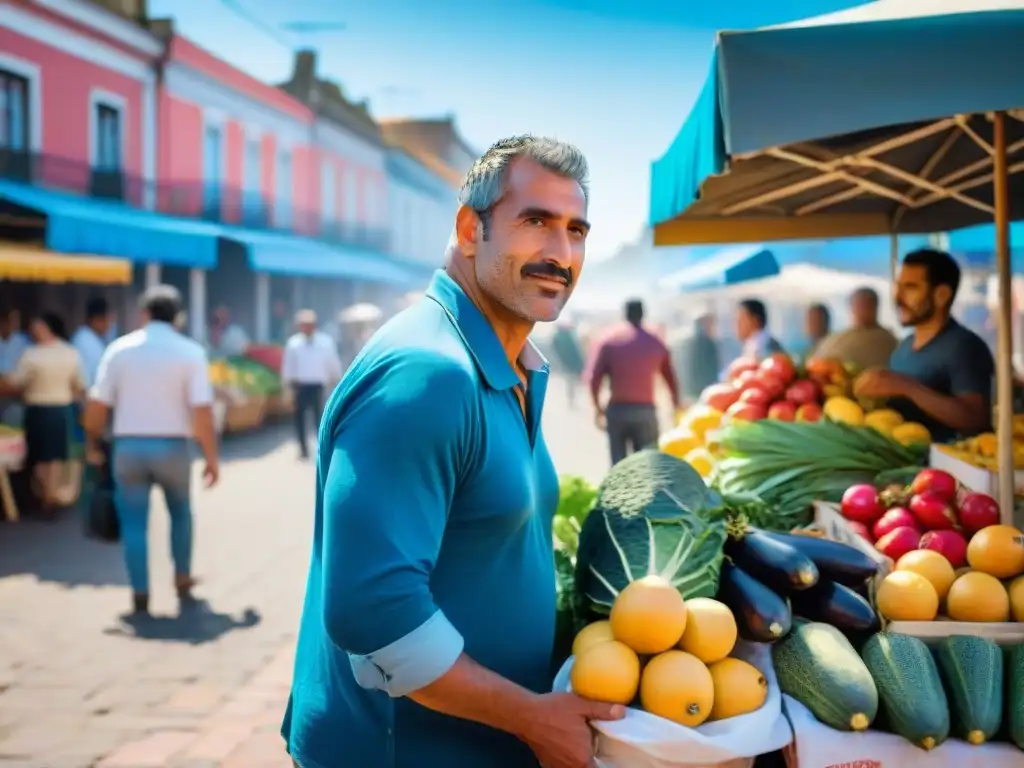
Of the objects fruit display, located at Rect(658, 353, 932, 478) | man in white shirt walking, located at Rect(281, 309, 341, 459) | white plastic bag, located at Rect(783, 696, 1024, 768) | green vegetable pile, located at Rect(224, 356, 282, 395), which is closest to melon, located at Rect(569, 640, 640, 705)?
white plastic bag, located at Rect(783, 696, 1024, 768)

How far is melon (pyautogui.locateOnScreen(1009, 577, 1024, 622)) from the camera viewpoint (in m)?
2.62

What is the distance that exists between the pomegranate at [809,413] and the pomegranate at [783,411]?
40mm

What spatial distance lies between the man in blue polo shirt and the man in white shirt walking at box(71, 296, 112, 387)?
8.42 m

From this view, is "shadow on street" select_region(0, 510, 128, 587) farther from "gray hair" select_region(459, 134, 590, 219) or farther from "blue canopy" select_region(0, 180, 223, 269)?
"gray hair" select_region(459, 134, 590, 219)

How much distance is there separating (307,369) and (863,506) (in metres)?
10.00

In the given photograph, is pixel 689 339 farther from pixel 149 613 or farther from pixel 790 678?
pixel 790 678

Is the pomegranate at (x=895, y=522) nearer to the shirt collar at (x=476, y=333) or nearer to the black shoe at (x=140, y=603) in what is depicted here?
the shirt collar at (x=476, y=333)

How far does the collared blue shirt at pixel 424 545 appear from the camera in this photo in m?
1.56

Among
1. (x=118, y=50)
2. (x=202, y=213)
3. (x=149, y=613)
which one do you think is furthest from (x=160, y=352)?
(x=202, y=213)

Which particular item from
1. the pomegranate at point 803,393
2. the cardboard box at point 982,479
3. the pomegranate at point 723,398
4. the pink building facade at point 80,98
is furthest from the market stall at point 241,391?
the cardboard box at point 982,479

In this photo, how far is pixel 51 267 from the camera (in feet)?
37.3

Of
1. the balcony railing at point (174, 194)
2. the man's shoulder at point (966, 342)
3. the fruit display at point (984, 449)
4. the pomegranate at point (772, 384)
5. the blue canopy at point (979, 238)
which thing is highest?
the balcony railing at point (174, 194)

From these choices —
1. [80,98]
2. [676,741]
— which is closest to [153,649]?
[676,741]

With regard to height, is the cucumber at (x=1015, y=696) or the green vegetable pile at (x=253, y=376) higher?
the green vegetable pile at (x=253, y=376)
